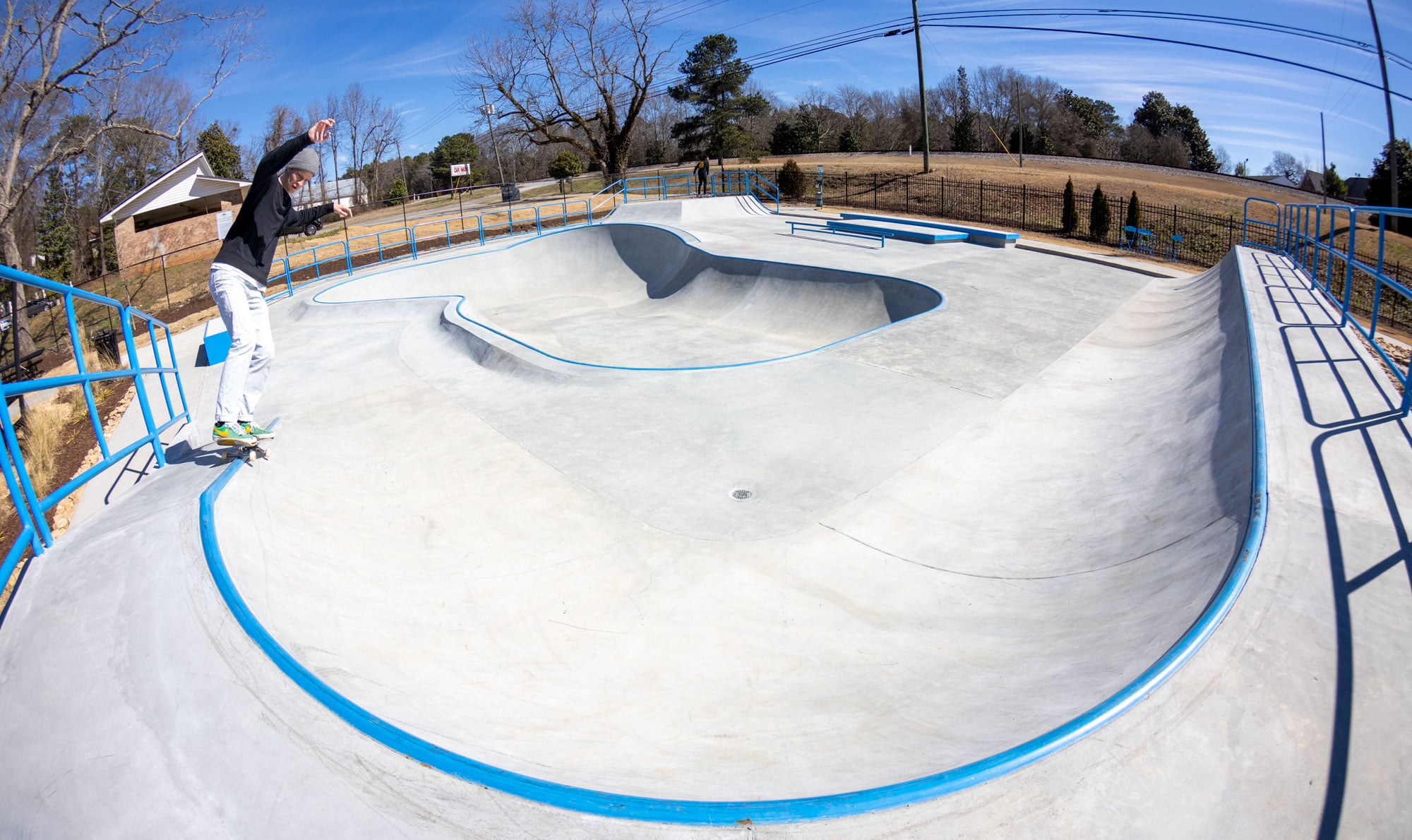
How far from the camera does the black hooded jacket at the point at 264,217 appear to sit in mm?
5012

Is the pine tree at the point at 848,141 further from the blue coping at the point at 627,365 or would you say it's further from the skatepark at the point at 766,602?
the skatepark at the point at 766,602

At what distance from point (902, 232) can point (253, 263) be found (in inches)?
674

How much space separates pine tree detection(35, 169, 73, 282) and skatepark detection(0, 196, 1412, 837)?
124 feet

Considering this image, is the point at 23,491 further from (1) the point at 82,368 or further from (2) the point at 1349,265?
(2) the point at 1349,265

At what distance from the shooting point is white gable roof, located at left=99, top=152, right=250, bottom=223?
113ft

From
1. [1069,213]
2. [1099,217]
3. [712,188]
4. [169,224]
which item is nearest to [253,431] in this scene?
[1099,217]

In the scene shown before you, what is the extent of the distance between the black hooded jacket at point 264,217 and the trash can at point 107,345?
12035mm

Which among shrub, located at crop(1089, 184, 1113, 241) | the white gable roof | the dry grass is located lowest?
the dry grass

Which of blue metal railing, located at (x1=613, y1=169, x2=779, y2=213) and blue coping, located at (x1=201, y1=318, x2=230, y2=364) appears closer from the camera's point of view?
blue coping, located at (x1=201, y1=318, x2=230, y2=364)

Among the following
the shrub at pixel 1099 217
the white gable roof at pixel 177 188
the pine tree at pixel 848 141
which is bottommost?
the shrub at pixel 1099 217

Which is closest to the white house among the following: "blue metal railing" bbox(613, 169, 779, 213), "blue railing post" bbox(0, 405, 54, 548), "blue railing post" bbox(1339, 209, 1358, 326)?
"blue metal railing" bbox(613, 169, 779, 213)

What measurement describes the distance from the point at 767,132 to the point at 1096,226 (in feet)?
205

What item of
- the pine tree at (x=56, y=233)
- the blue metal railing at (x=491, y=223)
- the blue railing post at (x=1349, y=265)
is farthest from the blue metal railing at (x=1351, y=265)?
the pine tree at (x=56, y=233)

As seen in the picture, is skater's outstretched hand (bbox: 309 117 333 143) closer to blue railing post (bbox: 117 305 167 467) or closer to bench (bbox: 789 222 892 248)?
blue railing post (bbox: 117 305 167 467)
